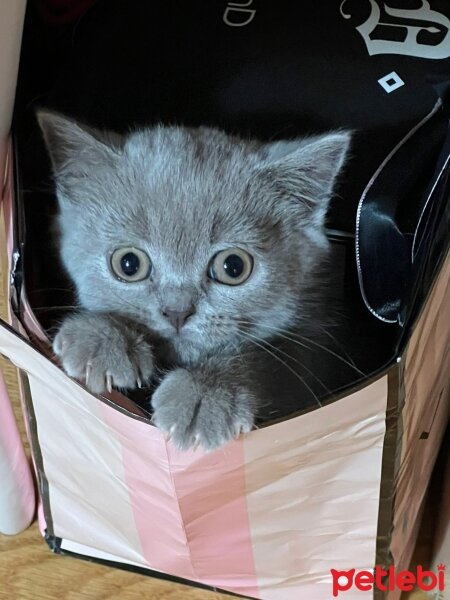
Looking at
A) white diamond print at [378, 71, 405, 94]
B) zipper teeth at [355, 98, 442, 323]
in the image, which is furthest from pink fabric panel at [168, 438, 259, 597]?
white diamond print at [378, 71, 405, 94]

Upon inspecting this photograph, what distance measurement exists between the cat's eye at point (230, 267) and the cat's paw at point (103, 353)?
0.10m

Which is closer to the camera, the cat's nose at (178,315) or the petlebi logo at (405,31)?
the cat's nose at (178,315)

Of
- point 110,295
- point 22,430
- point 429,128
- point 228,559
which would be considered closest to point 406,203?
point 429,128

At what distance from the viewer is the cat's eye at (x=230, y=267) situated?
32.0 inches

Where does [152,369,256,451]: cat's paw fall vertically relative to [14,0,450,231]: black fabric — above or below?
below

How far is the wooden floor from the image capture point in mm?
1044

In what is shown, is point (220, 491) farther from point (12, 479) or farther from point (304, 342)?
point (12, 479)

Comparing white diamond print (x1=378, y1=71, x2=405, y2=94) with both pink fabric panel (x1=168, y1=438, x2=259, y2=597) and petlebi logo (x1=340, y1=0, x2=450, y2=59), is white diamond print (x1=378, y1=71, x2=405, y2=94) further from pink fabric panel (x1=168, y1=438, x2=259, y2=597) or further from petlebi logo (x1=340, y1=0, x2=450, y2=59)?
pink fabric panel (x1=168, y1=438, x2=259, y2=597)

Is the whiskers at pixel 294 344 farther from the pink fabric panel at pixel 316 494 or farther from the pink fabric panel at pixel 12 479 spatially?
the pink fabric panel at pixel 12 479

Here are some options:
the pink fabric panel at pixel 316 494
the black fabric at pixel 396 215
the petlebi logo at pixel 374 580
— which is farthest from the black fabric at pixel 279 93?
the petlebi logo at pixel 374 580

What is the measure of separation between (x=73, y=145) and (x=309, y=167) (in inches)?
9.8

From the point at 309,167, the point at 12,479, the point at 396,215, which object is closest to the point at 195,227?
the point at 309,167

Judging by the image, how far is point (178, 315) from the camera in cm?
79

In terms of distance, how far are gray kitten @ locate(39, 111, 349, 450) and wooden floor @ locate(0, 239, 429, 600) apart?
0.38m
